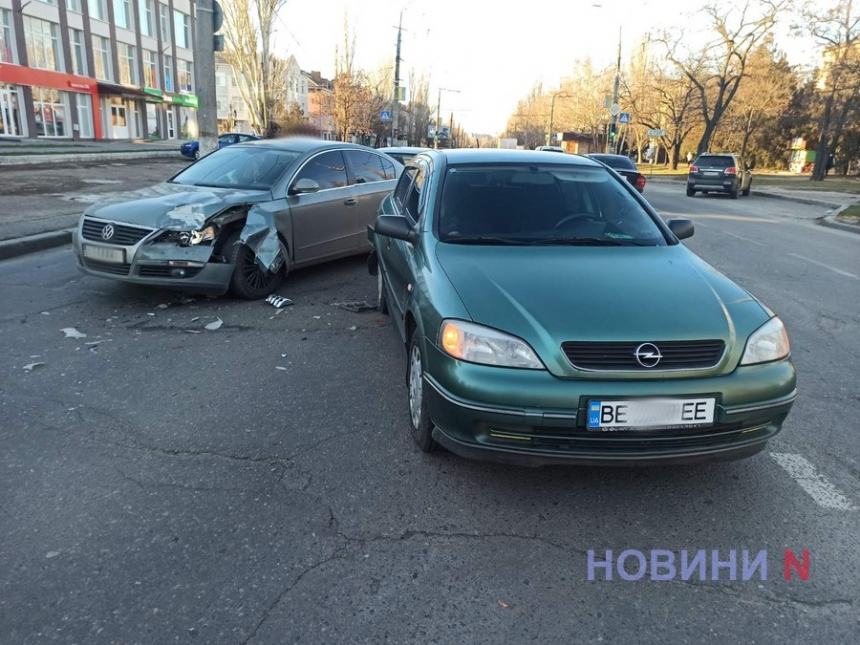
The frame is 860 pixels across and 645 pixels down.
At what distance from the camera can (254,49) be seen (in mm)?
32938

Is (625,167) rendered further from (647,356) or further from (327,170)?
(647,356)

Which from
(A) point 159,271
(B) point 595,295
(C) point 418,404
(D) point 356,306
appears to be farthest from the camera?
(D) point 356,306

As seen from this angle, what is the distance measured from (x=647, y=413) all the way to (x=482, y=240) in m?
1.57

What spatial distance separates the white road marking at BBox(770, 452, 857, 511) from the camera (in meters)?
3.13

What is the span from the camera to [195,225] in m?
6.08

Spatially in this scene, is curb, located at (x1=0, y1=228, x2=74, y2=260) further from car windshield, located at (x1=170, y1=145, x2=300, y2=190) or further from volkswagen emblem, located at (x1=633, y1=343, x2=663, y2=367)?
volkswagen emblem, located at (x1=633, y1=343, x2=663, y2=367)

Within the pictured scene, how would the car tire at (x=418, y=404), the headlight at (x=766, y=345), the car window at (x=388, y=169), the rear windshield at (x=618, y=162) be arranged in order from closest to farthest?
the headlight at (x=766, y=345), the car tire at (x=418, y=404), the car window at (x=388, y=169), the rear windshield at (x=618, y=162)

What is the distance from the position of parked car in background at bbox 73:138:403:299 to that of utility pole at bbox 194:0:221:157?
6.38 metres

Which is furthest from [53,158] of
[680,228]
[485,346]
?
[485,346]

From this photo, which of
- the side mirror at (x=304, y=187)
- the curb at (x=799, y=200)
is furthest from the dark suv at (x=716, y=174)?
the side mirror at (x=304, y=187)

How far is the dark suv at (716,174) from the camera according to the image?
2311 centimetres

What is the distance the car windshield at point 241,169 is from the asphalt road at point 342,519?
2.61 meters

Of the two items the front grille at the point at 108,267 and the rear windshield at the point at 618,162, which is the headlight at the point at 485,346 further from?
the rear windshield at the point at 618,162

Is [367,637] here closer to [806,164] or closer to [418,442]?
[418,442]
